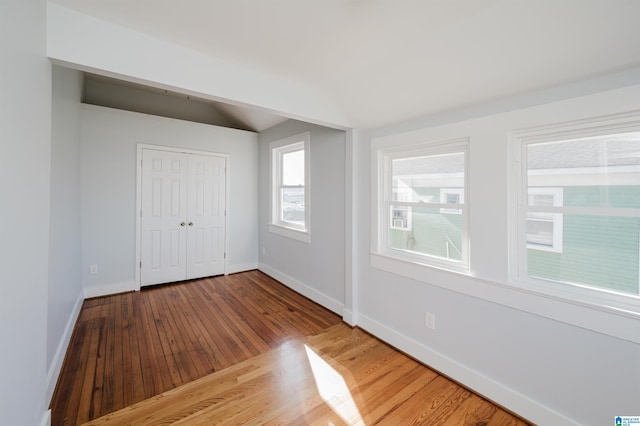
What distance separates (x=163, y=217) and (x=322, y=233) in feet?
8.30

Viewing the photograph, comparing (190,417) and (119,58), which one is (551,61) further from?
(190,417)

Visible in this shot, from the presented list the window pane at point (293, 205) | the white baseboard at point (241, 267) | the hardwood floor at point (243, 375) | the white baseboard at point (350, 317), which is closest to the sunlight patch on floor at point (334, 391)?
the hardwood floor at point (243, 375)

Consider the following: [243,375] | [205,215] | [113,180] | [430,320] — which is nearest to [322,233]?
[430,320]

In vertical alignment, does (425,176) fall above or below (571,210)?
above

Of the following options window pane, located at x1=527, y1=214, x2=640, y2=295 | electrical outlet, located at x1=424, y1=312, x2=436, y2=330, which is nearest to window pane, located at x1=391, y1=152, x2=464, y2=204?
window pane, located at x1=527, y1=214, x2=640, y2=295

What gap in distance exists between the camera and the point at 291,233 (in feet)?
13.4

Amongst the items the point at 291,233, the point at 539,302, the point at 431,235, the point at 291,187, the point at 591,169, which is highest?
the point at 291,187

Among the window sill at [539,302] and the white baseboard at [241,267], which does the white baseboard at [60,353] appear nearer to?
the white baseboard at [241,267]

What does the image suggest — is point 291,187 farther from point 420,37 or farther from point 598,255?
point 598,255

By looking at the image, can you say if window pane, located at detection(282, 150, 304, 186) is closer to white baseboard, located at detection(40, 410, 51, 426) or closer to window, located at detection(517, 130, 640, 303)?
window, located at detection(517, 130, 640, 303)

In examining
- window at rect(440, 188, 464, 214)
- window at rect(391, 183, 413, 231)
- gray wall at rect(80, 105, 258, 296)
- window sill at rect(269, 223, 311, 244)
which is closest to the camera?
window at rect(440, 188, 464, 214)

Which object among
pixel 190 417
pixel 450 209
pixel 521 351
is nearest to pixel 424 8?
pixel 450 209

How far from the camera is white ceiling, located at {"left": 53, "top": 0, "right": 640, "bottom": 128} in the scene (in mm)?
1350

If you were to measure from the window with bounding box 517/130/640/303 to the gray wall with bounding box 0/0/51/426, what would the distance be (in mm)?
2697
